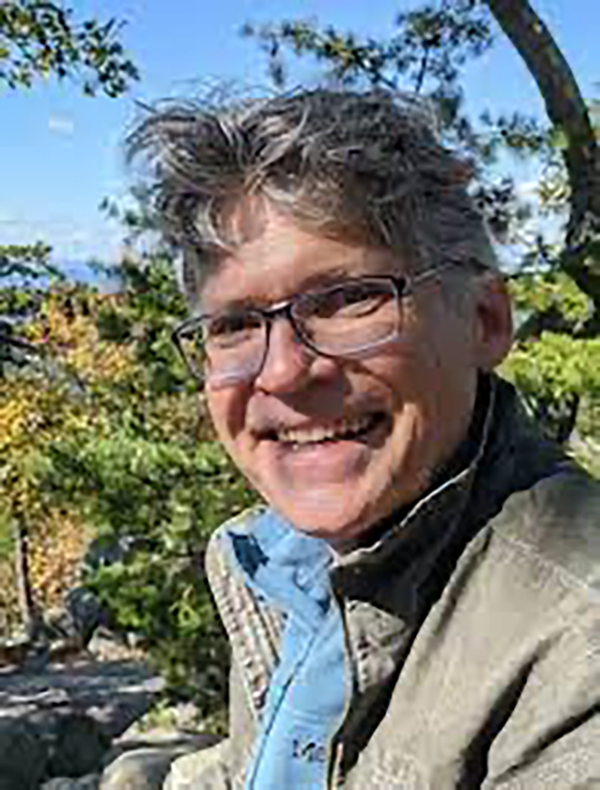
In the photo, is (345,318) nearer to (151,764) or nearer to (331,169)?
(331,169)

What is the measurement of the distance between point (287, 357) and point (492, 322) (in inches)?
9.9

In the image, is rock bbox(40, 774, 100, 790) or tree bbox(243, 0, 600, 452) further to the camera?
rock bbox(40, 774, 100, 790)

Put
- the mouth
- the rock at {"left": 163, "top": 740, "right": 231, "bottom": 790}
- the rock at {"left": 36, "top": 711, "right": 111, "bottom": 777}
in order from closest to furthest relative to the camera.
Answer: the mouth < the rock at {"left": 163, "top": 740, "right": 231, "bottom": 790} < the rock at {"left": 36, "top": 711, "right": 111, "bottom": 777}

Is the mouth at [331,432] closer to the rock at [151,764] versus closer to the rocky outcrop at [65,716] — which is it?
the rock at [151,764]

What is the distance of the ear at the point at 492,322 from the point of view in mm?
1350

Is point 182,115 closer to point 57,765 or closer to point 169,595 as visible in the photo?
point 169,595

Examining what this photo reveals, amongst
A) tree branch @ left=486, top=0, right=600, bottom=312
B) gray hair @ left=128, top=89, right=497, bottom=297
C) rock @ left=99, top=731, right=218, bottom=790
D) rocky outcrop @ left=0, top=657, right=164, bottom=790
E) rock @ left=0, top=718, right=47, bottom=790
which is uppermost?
tree branch @ left=486, top=0, right=600, bottom=312

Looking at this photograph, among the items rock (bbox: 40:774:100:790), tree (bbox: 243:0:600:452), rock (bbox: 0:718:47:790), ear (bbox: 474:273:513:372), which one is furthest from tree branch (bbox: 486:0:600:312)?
rock (bbox: 0:718:47:790)

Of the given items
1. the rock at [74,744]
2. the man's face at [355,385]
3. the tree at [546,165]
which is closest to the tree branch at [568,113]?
the tree at [546,165]

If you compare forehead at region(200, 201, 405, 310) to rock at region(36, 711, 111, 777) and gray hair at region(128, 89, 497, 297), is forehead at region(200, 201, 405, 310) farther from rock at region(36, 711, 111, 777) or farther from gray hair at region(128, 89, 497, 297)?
rock at region(36, 711, 111, 777)

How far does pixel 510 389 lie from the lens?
134 cm

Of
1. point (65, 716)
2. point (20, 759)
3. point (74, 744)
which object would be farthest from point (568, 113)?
point (65, 716)

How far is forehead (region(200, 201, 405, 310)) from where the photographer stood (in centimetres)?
127

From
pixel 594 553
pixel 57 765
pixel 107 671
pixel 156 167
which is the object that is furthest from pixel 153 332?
pixel 107 671
